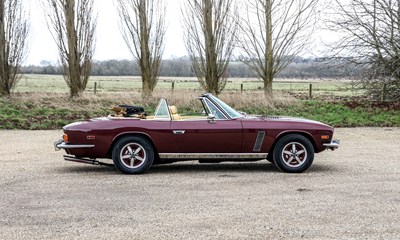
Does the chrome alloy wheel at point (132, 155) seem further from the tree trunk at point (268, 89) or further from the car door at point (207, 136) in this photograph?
the tree trunk at point (268, 89)

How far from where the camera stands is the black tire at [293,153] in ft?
28.6

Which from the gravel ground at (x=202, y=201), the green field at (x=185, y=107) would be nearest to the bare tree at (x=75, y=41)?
the green field at (x=185, y=107)

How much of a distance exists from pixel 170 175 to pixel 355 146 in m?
5.71

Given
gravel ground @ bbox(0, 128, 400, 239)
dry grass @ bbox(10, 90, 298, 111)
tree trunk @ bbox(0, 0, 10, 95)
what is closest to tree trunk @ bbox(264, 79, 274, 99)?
dry grass @ bbox(10, 90, 298, 111)

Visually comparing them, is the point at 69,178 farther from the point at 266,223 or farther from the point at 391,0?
the point at 391,0

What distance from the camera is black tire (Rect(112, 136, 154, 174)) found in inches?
338

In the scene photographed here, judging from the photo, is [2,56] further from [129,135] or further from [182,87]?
[182,87]

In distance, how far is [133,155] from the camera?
8633 millimetres

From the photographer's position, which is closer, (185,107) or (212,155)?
(212,155)

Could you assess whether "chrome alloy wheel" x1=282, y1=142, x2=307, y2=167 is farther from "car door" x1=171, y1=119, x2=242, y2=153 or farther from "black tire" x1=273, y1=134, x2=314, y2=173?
"car door" x1=171, y1=119, x2=242, y2=153

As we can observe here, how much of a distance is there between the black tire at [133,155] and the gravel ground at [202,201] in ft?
0.58

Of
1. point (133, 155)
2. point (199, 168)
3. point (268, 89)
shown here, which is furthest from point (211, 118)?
point (268, 89)

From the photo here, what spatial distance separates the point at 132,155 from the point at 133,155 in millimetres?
17

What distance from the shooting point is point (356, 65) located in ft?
69.3
